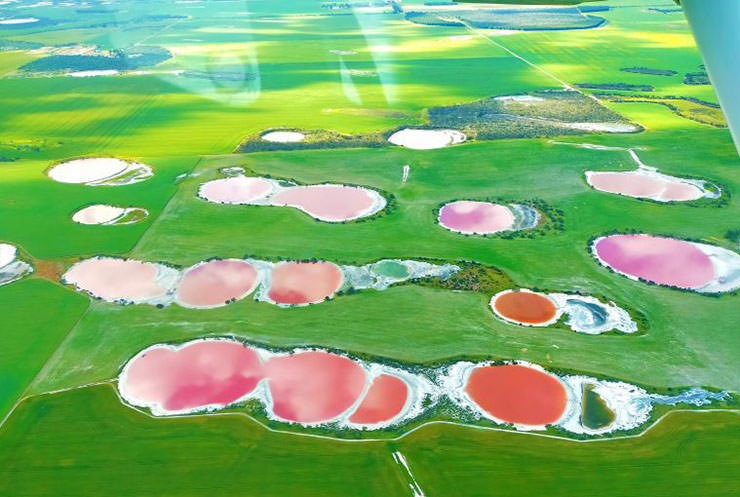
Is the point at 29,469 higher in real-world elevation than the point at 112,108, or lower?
lower

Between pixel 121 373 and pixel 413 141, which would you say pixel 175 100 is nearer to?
pixel 413 141

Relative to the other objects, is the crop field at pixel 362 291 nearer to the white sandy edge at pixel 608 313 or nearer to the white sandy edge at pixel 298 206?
the white sandy edge at pixel 608 313

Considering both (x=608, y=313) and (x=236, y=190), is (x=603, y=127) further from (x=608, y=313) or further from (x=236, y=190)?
(x=236, y=190)

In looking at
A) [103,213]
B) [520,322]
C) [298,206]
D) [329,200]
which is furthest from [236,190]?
[520,322]

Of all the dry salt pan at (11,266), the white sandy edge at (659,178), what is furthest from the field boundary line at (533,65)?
the dry salt pan at (11,266)

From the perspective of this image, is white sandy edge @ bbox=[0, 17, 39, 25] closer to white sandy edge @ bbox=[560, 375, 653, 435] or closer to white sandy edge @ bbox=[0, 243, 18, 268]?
white sandy edge @ bbox=[0, 243, 18, 268]

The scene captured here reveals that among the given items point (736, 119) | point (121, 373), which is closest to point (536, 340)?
point (121, 373)
